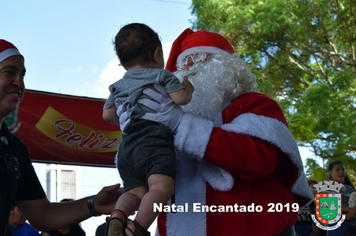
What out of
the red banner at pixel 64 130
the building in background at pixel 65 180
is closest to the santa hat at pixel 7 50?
the red banner at pixel 64 130

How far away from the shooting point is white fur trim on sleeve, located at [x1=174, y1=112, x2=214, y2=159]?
83.0 inches

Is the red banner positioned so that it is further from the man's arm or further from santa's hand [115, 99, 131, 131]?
santa's hand [115, 99, 131, 131]

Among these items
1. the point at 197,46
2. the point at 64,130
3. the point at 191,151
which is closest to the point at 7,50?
the point at 197,46

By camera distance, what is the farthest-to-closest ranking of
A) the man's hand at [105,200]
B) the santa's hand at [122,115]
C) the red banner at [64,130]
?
the red banner at [64,130]
the man's hand at [105,200]
the santa's hand at [122,115]

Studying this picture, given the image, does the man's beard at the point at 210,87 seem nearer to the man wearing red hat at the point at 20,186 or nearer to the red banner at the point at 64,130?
the man wearing red hat at the point at 20,186

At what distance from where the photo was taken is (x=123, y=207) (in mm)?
2045

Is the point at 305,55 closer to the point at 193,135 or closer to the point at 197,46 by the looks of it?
the point at 197,46

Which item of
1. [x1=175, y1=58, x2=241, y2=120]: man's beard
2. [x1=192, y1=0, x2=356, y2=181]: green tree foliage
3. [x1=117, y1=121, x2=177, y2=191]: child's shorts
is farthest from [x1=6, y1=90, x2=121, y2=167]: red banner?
[x1=192, y1=0, x2=356, y2=181]: green tree foliage

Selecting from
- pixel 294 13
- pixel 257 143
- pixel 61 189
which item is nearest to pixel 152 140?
pixel 257 143

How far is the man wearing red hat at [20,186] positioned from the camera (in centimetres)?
240

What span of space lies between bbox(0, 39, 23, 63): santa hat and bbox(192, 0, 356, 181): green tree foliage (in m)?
8.64

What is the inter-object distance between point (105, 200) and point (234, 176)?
0.76 m

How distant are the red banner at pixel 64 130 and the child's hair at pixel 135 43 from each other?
406cm

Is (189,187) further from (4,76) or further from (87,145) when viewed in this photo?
(87,145)
